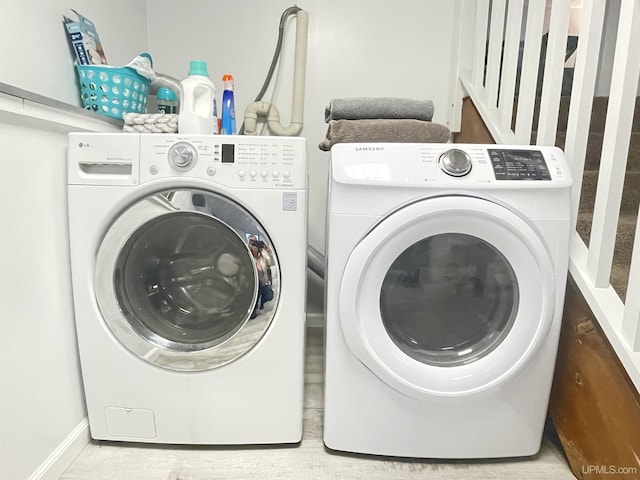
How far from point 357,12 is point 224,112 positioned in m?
0.83

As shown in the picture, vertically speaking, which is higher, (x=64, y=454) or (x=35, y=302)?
(x=35, y=302)

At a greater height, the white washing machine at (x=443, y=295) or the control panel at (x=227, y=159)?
the control panel at (x=227, y=159)

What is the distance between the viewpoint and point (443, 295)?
1.01 metres

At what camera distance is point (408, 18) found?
5.56ft

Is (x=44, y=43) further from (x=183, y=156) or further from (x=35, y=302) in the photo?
(x=35, y=302)

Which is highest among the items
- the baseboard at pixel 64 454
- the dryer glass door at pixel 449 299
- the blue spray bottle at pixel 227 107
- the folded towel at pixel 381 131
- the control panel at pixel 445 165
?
the blue spray bottle at pixel 227 107

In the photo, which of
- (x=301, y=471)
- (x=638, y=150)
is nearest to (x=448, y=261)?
(x=301, y=471)

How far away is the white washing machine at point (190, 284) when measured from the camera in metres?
0.96

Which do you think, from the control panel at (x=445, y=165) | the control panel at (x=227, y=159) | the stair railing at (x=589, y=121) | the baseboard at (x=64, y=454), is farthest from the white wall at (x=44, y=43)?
the stair railing at (x=589, y=121)

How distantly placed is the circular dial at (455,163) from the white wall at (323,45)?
0.87m

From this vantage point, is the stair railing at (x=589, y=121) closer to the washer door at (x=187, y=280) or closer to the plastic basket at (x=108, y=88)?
the washer door at (x=187, y=280)

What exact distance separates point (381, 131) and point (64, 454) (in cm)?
117

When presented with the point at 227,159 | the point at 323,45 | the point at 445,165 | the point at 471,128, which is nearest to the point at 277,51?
the point at 323,45

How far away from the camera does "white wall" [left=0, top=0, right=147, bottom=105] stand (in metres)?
0.91
